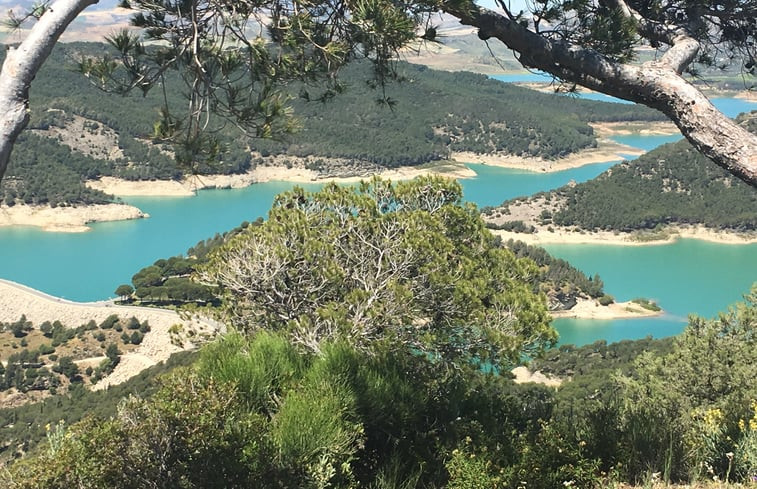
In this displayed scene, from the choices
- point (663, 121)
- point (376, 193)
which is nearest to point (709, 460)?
point (376, 193)

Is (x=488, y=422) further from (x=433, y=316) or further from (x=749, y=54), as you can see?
(x=433, y=316)

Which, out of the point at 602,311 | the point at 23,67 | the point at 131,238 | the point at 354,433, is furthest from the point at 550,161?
the point at 23,67

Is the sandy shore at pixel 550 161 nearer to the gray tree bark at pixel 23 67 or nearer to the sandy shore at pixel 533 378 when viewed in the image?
the sandy shore at pixel 533 378

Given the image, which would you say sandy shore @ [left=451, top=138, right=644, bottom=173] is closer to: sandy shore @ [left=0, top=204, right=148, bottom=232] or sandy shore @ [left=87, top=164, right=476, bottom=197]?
sandy shore @ [left=87, top=164, right=476, bottom=197]

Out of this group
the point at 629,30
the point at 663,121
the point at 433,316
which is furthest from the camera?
the point at 663,121

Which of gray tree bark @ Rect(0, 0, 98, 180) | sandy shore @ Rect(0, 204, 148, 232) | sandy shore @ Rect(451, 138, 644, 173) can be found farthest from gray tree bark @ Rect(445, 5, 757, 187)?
sandy shore @ Rect(451, 138, 644, 173)
